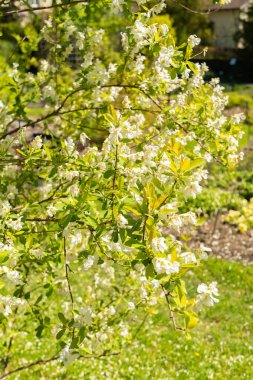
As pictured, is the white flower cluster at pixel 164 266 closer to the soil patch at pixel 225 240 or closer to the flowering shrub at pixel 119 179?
the flowering shrub at pixel 119 179

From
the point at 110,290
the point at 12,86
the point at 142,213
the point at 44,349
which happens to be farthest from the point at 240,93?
the point at 142,213

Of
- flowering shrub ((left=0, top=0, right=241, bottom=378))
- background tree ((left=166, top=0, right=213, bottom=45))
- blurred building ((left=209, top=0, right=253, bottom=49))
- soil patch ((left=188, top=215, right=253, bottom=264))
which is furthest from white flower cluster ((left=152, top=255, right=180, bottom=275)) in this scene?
blurred building ((left=209, top=0, right=253, bottom=49))

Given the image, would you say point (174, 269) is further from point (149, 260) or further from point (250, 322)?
point (250, 322)

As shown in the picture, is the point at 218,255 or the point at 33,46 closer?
the point at 33,46

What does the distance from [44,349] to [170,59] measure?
466 cm

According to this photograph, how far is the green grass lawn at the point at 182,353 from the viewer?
18.9 ft

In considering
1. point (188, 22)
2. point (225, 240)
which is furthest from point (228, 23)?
point (225, 240)

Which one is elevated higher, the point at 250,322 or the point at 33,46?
the point at 33,46

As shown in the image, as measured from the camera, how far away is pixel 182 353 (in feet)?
20.5

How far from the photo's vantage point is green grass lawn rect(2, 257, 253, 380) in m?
5.75

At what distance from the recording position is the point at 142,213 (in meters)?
2.13

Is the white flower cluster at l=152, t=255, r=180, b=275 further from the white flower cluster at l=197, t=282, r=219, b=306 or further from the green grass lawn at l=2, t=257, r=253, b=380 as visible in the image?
the green grass lawn at l=2, t=257, r=253, b=380

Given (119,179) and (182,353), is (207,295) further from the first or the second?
(182,353)

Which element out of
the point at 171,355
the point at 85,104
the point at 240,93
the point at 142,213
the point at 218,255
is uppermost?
the point at 142,213
